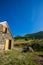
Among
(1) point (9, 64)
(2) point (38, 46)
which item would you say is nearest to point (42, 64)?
(1) point (9, 64)

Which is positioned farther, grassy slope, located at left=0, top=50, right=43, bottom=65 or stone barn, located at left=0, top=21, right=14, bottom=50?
stone barn, located at left=0, top=21, right=14, bottom=50

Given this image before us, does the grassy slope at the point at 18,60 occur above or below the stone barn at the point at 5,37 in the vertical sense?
below

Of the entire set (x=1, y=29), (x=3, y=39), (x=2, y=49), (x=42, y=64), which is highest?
(x=1, y=29)

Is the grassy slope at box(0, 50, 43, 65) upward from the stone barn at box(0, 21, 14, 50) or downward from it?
downward

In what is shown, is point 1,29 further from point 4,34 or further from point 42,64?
point 42,64

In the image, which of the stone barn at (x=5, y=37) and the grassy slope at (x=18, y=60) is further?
the stone barn at (x=5, y=37)

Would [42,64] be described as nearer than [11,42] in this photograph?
Yes

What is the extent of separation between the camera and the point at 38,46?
3666 centimetres

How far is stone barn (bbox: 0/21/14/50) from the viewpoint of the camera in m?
28.7

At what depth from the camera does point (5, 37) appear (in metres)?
29.9

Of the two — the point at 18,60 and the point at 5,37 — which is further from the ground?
the point at 5,37

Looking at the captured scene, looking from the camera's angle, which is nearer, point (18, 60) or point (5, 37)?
point (18, 60)

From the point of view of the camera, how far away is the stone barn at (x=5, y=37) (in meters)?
28.7

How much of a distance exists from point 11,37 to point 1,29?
411cm
